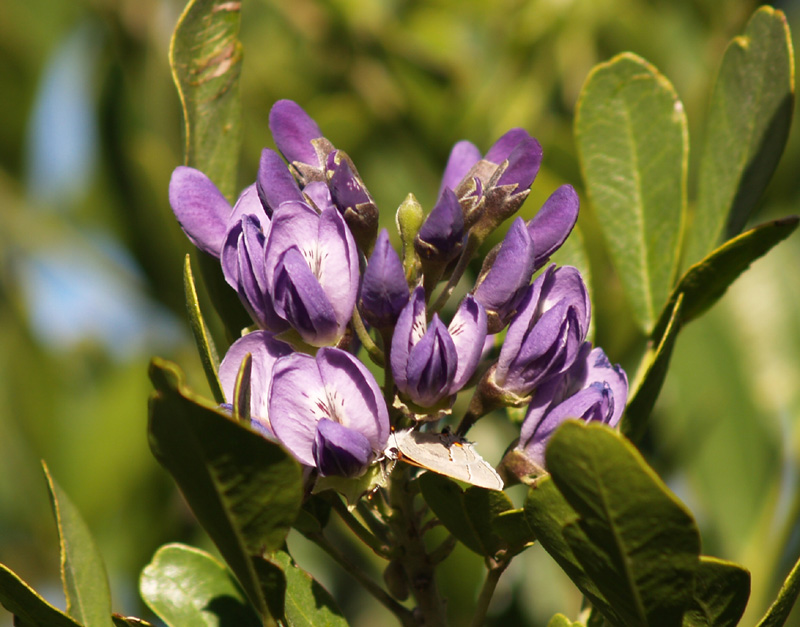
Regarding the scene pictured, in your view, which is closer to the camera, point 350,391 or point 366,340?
point 350,391

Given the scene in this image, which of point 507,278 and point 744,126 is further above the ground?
point 744,126

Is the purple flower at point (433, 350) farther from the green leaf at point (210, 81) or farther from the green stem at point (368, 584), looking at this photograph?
the green leaf at point (210, 81)

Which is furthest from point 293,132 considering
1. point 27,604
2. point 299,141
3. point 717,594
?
point 717,594

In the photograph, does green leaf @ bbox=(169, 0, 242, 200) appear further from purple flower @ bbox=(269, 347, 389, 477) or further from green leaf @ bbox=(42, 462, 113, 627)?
green leaf @ bbox=(42, 462, 113, 627)

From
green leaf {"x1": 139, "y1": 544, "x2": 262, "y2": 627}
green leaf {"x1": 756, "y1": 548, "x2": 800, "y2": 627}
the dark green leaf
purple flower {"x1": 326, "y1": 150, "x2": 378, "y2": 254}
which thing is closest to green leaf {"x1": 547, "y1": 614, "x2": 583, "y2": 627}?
the dark green leaf

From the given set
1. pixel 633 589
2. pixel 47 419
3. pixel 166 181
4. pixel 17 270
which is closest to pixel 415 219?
pixel 633 589

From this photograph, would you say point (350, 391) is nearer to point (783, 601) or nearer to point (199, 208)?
point (199, 208)
